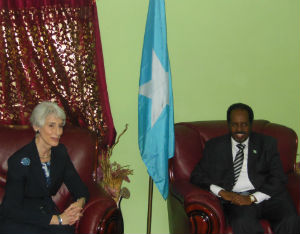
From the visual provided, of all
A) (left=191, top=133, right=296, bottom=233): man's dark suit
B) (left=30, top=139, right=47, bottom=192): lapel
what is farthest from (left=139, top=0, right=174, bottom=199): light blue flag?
(left=30, top=139, right=47, bottom=192): lapel

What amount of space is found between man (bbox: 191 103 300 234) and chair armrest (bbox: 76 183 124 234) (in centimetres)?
76

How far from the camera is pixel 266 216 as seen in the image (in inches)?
123

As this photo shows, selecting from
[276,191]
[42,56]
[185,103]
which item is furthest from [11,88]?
[276,191]

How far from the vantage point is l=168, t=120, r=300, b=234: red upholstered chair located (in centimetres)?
300

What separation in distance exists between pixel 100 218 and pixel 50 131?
2.15ft

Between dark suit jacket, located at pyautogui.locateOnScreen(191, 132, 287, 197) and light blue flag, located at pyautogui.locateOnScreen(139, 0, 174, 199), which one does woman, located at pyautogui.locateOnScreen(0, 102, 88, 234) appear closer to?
light blue flag, located at pyautogui.locateOnScreen(139, 0, 174, 199)

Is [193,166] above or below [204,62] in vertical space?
below

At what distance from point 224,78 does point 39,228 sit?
2146 millimetres

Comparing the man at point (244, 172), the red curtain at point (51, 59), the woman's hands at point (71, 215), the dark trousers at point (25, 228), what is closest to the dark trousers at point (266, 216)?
the man at point (244, 172)

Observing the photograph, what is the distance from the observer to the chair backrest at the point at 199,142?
11.5 ft

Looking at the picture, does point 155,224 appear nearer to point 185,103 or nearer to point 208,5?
point 185,103

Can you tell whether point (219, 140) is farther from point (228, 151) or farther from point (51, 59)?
point (51, 59)

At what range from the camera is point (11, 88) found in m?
3.50

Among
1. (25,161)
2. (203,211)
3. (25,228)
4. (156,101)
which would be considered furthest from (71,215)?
(156,101)
